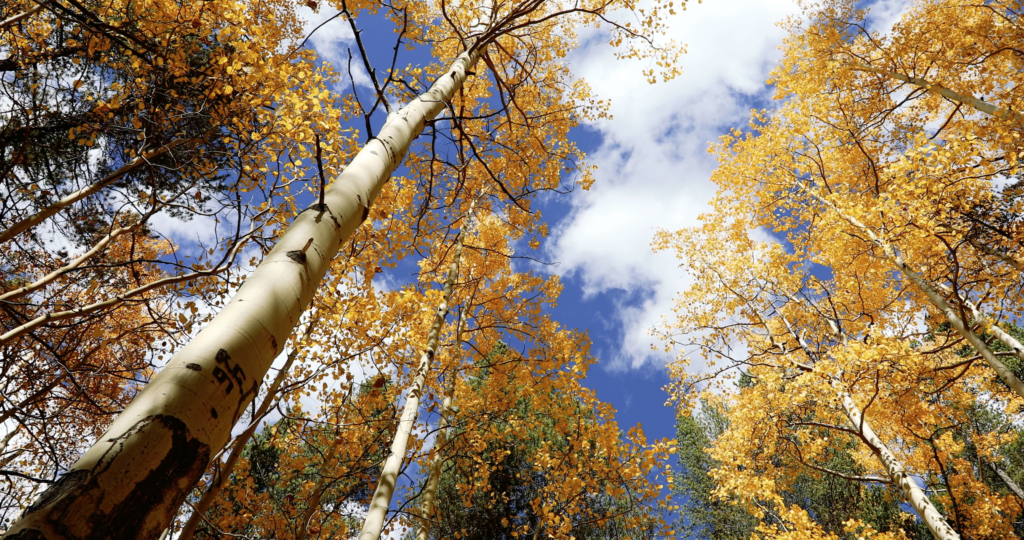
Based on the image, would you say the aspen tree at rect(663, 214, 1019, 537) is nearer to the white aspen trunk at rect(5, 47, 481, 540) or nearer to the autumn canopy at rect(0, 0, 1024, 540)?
the autumn canopy at rect(0, 0, 1024, 540)

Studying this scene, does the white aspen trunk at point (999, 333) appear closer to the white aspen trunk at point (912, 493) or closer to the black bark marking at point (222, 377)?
the white aspen trunk at point (912, 493)

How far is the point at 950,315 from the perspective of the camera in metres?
5.11

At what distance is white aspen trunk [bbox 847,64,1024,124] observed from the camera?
5.07m

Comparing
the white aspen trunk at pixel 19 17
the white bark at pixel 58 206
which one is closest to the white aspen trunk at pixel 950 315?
the white bark at pixel 58 206

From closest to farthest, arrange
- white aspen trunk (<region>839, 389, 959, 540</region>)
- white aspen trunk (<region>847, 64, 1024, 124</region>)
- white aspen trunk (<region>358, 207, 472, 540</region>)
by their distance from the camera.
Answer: white aspen trunk (<region>358, 207, 472, 540</region>), white aspen trunk (<region>839, 389, 959, 540</region>), white aspen trunk (<region>847, 64, 1024, 124</region>)

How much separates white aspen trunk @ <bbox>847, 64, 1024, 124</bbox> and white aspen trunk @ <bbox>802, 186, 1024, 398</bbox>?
182cm

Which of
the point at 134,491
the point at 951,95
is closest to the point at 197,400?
the point at 134,491

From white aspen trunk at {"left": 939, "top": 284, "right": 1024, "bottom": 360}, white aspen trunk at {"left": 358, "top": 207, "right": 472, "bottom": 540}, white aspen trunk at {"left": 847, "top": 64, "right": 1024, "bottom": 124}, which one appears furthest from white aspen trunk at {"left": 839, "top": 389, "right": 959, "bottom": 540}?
white aspen trunk at {"left": 358, "top": 207, "right": 472, "bottom": 540}

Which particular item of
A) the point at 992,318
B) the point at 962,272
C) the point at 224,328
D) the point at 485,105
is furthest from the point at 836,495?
the point at 224,328

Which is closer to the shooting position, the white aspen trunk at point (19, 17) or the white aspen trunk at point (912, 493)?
the white aspen trunk at point (19, 17)

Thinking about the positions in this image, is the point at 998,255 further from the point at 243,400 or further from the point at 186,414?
the point at 186,414

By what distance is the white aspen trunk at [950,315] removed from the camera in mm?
4430

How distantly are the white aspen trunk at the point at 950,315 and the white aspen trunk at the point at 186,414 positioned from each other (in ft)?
20.9

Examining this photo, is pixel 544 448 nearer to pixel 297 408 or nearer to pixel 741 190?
pixel 297 408
